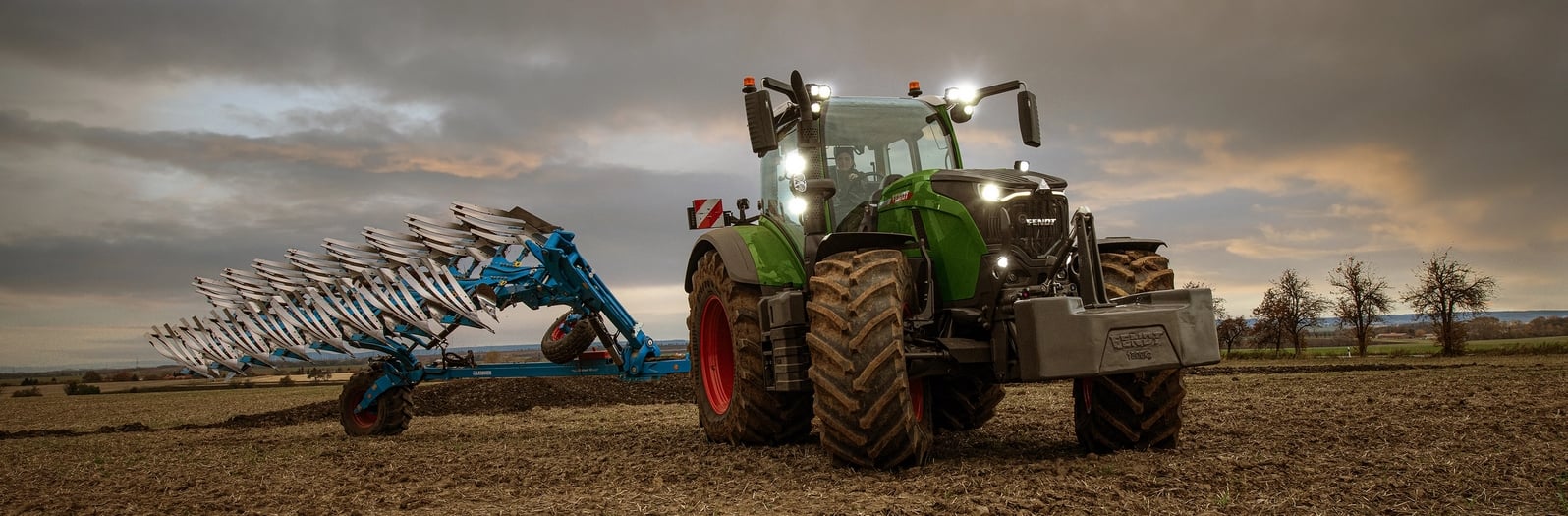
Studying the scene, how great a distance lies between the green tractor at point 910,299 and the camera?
5.65m

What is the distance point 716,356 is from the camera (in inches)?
349

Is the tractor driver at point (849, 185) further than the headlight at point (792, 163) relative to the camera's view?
No

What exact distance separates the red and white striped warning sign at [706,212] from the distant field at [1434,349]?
2401 centimetres

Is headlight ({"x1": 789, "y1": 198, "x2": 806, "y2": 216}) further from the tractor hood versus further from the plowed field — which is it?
the plowed field

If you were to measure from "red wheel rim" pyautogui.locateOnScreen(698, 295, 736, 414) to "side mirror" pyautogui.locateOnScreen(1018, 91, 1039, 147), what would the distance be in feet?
9.34

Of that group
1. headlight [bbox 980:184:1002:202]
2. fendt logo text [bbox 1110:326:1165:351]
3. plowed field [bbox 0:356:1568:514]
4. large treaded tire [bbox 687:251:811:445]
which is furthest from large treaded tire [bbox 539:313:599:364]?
fendt logo text [bbox 1110:326:1165:351]

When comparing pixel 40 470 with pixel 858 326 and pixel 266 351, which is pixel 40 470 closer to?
pixel 266 351

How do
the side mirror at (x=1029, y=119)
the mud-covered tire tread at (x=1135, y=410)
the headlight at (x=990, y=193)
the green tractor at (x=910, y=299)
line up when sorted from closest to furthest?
the green tractor at (x=910, y=299)
the headlight at (x=990, y=193)
the mud-covered tire tread at (x=1135, y=410)
the side mirror at (x=1029, y=119)

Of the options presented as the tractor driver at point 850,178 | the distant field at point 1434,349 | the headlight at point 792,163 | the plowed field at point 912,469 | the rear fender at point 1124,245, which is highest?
the headlight at point 792,163

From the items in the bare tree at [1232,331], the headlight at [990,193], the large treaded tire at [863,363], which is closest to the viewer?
the large treaded tire at [863,363]

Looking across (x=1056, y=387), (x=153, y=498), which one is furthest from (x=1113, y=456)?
(x=1056, y=387)

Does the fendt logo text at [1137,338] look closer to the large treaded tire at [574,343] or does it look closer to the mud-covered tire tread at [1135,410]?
the mud-covered tire tread at [1135,410]

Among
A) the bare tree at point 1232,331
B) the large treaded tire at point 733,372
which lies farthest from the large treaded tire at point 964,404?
the bare tree at point 1232,331

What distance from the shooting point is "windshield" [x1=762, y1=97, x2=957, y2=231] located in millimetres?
7551
